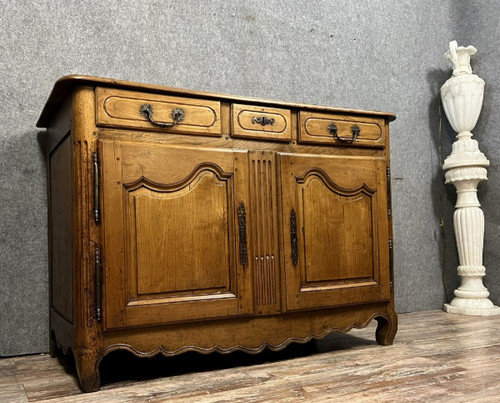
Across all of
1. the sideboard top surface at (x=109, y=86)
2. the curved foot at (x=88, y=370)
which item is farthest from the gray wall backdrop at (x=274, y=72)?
the curved foot at (x=88, y=370)

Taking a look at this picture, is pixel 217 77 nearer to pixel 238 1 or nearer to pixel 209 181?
pixel 238 1

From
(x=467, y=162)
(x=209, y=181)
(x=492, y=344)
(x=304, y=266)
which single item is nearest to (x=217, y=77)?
(x=209, y=181)

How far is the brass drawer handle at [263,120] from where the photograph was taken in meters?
1.50

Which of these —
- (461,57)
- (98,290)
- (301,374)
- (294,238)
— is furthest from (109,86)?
(461,57)

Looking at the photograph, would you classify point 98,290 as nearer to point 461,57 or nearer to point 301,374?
point 301,374

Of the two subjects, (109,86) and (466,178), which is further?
(466,178)

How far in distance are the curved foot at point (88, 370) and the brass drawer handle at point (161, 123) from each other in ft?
1.99

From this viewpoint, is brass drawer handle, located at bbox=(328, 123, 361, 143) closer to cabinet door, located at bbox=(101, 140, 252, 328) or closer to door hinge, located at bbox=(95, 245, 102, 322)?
cabinet door, located at bbox=(101, 140, 252, 328)

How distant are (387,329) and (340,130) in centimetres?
67

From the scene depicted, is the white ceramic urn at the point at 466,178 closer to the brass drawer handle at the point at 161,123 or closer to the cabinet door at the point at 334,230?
the cabinet door at the point at 334,230

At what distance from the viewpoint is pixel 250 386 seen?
123cm

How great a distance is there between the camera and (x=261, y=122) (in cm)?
150

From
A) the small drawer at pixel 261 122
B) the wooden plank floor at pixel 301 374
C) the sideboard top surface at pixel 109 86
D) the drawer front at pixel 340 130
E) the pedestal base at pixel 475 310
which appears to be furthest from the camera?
the pedestal base at pixel 475 310

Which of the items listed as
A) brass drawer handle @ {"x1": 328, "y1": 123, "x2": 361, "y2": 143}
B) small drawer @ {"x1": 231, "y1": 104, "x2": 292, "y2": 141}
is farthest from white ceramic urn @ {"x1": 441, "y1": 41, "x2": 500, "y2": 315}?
small drawer @ {"x1": 231, "y1": 104, "x2": 292, "y2": 141}
